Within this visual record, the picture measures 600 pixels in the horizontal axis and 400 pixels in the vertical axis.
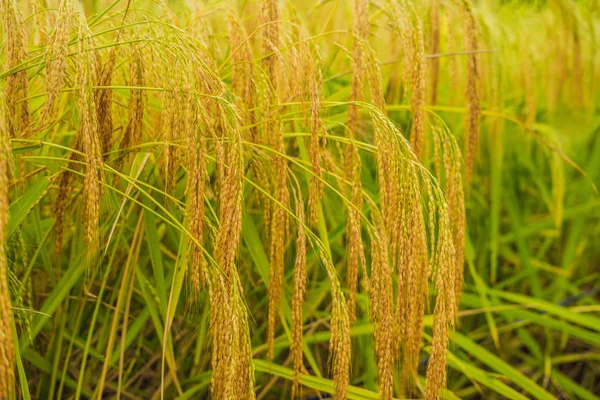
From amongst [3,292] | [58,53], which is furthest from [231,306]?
[58,53]

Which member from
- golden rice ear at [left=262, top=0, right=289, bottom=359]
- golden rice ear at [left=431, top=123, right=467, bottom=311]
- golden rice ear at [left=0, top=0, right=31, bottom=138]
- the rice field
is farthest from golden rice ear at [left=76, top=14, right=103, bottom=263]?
golden rice ear at [left=431, top=123, right=467, bottom=311]

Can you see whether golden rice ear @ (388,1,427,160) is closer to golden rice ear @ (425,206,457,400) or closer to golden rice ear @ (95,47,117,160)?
golden rice ear @ (425,206,457,400)

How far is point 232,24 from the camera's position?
1.49 meters

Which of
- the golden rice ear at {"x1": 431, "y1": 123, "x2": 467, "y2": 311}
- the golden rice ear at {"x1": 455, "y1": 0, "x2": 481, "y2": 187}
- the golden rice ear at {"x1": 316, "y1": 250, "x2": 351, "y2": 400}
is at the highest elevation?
the golden rice ear at {"x1": 455, "y1": 0, "x2": 481, "y2": 187}

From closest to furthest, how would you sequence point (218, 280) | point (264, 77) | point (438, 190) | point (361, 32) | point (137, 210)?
point (218, 280)
point (438, 190)
point (264, 77)
point (361, 32)
point (137, 210)

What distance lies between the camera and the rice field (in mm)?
1073

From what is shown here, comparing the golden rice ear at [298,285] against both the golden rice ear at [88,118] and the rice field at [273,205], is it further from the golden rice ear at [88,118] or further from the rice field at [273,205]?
the golden rice ear at [88,118]

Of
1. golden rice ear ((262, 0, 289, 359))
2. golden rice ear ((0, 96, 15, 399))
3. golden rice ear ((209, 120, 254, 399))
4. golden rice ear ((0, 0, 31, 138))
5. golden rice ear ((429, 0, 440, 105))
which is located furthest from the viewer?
golden rice ear ((429, 0, 440, 105))

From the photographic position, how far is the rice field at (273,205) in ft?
3.52

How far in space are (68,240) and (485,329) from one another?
4.28 feet

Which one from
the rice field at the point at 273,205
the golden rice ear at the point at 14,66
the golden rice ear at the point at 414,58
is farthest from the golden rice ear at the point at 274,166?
the golden rice ear at the point at 14,66

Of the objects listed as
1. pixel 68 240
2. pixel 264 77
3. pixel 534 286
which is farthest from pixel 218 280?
pixel 534 286

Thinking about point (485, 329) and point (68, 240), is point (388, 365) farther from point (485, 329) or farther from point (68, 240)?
point (485, 329)

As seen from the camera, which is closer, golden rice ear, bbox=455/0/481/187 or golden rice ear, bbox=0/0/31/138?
golden rice ear, bbox=0/0/31/138
